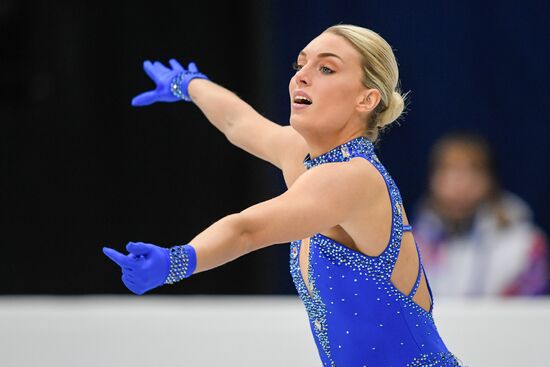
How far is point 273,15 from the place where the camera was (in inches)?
207

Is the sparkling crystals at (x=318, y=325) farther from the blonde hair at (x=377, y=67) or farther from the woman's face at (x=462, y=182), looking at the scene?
the woman's face at (x=462, y=182)

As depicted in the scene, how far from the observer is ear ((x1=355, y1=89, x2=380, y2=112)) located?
7.57 feet

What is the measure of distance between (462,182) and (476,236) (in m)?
0.25

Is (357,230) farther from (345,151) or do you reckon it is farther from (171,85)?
(171,85)

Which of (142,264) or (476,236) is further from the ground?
(476,236)

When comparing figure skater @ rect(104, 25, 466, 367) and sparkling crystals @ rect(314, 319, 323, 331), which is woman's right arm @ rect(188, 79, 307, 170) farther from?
sparkling crystals @ rect(314, 319, 323, 331)

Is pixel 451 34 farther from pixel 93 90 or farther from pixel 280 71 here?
pixel 93 90

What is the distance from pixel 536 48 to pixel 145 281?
378 centimetres

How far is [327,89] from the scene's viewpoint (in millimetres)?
2275

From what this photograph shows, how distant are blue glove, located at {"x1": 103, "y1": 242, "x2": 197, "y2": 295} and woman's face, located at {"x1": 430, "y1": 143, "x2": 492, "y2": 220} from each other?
2.77 metres

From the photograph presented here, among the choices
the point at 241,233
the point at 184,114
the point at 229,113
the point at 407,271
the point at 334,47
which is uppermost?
the point at 184,114

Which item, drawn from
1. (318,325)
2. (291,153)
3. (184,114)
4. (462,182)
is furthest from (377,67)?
(184,114)

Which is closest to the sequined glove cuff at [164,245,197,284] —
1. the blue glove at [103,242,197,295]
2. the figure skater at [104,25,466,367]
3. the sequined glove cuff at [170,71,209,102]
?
the blue glove at [103,242,197,295]

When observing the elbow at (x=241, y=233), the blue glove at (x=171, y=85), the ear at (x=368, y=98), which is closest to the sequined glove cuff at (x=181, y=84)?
the blue glove at (x=171, y=85)
